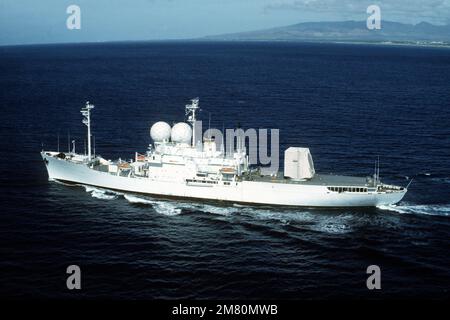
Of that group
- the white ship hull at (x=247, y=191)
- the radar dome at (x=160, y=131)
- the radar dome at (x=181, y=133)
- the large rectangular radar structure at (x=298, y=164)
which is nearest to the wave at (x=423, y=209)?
the white ship hull at (x=247, y=191)

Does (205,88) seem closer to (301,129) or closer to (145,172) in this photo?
(301,129)

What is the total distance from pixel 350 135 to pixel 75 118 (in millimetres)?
56044

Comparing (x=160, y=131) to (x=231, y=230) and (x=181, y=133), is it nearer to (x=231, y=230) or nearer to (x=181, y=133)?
(x=181, y=133)

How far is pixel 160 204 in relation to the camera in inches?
2434

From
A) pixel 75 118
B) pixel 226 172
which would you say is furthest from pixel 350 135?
pixel 75 118

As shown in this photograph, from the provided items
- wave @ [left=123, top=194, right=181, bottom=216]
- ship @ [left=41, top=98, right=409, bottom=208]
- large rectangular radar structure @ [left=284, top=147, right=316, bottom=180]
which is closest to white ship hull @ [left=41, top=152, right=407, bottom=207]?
ship @ [left=41, top=98, right=409, bottom=208]

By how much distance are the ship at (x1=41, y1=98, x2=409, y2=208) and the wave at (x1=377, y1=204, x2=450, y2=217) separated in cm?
75

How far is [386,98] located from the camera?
13588 cm

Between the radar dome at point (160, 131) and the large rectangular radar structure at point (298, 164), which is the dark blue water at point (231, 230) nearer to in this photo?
the large rectangular radar structure at point (298, 164)

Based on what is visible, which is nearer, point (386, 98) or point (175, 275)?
point (175, 275)

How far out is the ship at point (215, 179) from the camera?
59.9 m

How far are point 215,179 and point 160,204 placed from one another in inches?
284

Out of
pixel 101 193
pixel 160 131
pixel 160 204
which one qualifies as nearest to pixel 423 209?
pixel 160 204

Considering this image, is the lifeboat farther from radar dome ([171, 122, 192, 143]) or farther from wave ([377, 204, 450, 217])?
wave ([377, 204, 450, 217])
